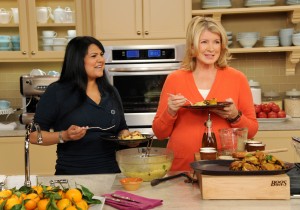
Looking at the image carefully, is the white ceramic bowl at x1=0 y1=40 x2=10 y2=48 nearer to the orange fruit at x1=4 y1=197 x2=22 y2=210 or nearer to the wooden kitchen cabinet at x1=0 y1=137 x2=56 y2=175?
the wooden kitchen cabinet at x1=0 y1=137 x2=56 y2=175

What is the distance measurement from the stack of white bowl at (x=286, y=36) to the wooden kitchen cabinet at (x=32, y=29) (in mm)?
1809

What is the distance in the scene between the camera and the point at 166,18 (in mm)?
4301

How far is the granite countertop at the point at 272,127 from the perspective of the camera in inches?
159

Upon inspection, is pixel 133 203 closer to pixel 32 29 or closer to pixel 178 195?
pixel 178 195

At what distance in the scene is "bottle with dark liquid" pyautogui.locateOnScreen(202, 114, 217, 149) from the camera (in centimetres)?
238

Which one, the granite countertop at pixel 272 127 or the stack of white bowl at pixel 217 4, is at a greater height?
the stack of white bowl at pixel 217 4

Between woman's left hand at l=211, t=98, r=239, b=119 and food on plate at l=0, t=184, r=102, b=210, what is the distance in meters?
0.97

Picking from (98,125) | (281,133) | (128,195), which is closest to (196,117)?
(98,125)

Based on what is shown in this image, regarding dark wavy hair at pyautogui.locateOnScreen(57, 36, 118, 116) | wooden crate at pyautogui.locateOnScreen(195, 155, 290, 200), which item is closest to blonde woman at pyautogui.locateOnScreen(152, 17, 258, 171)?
dark wavy hair at pyautogui.locateOnScreen(57, 36, 118, 116)

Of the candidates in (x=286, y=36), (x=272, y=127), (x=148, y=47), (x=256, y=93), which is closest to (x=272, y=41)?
(x=286, y=36)

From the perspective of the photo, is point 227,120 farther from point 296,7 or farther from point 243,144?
point 296,7

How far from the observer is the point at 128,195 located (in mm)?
1911

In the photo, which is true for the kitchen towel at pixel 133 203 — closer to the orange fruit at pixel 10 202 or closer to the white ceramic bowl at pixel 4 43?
the orange fruit at pixel 10 202

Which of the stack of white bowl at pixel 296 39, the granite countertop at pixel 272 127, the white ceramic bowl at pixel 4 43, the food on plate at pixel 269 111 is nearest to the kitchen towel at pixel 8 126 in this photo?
the granite countertop at pixel 272 127
